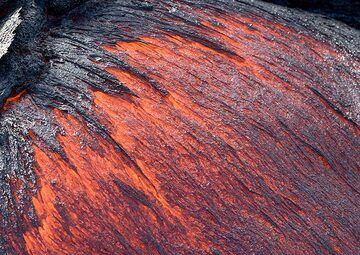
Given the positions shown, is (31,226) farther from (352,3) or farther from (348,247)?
(352,3)

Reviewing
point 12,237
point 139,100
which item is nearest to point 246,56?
point 139,100

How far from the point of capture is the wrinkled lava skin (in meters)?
1.40

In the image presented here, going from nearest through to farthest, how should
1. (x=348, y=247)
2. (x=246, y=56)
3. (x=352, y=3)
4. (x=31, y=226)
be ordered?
(x=31, y=226) → (x=348, y=247) → (x=246, y=56) → (x=352, y=3)

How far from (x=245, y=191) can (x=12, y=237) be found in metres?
0.72

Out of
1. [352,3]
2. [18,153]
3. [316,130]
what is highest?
[352,3]

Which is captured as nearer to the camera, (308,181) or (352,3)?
(308,181)

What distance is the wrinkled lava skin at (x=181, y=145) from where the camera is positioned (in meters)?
1.40

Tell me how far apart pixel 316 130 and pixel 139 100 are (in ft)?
1.98

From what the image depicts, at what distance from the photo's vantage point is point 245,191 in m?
1.45

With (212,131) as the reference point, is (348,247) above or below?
below

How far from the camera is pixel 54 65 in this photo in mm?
1588

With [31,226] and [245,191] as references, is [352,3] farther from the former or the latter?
[31,226]

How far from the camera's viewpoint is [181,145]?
4.81 ft

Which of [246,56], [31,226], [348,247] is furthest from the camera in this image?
[246,56]
